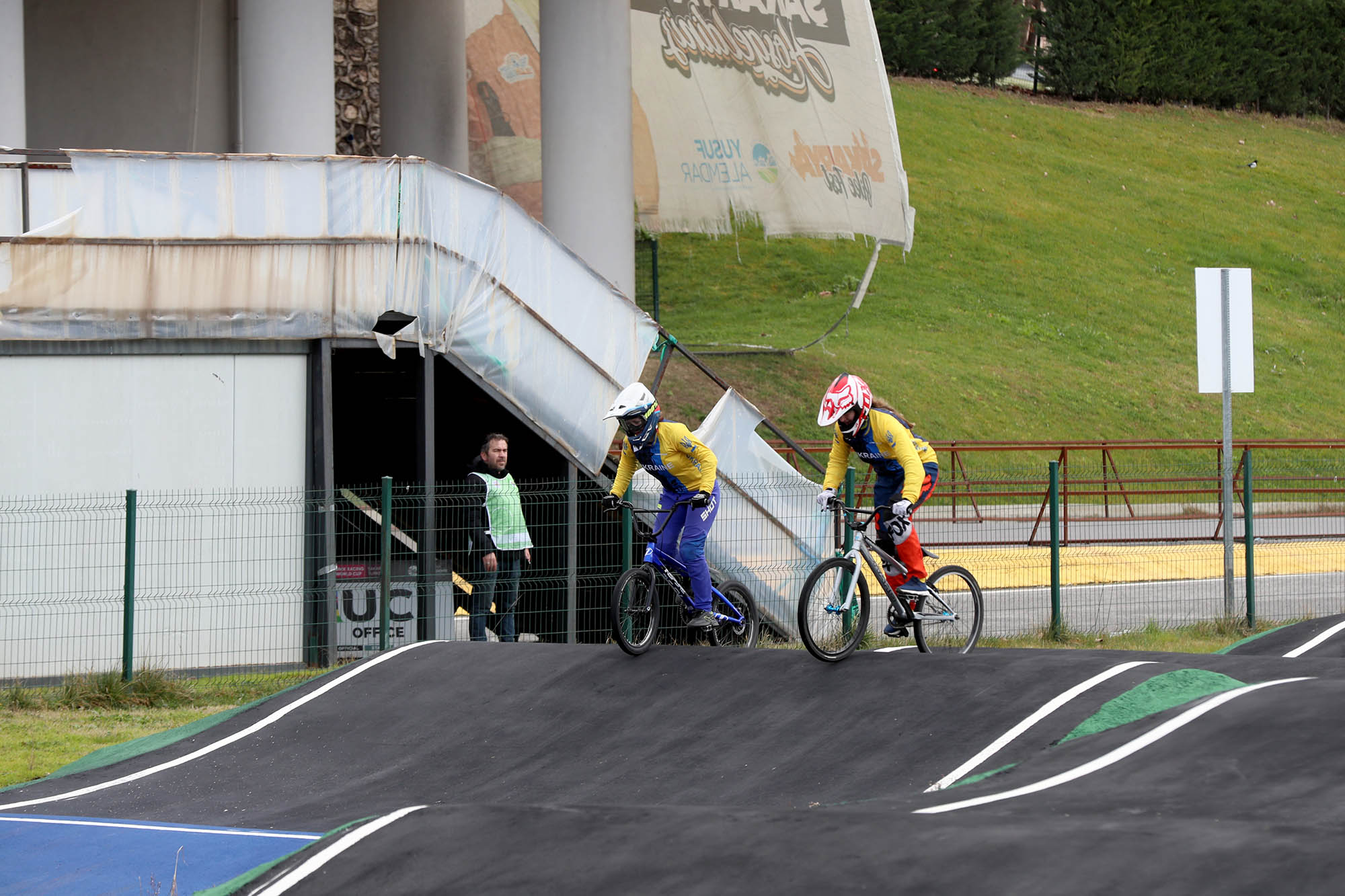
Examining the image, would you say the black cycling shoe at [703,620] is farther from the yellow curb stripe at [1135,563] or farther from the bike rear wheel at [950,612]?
the yellow curb stripe at [1135,563]

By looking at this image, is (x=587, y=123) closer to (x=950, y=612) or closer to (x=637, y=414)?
(x=637, y=414)

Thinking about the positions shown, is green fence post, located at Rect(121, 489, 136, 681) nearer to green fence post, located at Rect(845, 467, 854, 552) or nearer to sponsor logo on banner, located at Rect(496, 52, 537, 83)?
green fence post, located at Rect(845, 467, 854, 552)

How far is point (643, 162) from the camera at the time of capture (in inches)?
1029

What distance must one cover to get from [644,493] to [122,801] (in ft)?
21.6

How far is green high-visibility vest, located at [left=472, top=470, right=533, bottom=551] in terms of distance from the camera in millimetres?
13703

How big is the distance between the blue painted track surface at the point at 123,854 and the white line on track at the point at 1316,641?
8.32 m

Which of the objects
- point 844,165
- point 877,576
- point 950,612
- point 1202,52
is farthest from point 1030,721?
point 1202,52

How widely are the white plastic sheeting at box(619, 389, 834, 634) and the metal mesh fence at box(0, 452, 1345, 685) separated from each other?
0.02m

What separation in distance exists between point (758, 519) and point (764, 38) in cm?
1255

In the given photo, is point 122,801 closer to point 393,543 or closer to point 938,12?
point 393,543

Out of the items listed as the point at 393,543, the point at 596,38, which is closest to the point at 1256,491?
the point at 596,38

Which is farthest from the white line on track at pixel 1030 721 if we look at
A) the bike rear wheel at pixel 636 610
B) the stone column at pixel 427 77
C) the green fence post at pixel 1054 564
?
the stone column at pixel 427 77

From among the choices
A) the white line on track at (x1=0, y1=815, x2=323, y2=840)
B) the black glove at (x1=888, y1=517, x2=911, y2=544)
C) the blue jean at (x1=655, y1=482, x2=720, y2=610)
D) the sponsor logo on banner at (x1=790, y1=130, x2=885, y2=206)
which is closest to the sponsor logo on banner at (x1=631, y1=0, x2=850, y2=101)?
the sponsor logo on banner at (x1=790, y1=130, x2=885, y2=206)

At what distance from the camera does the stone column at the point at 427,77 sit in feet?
86.5
